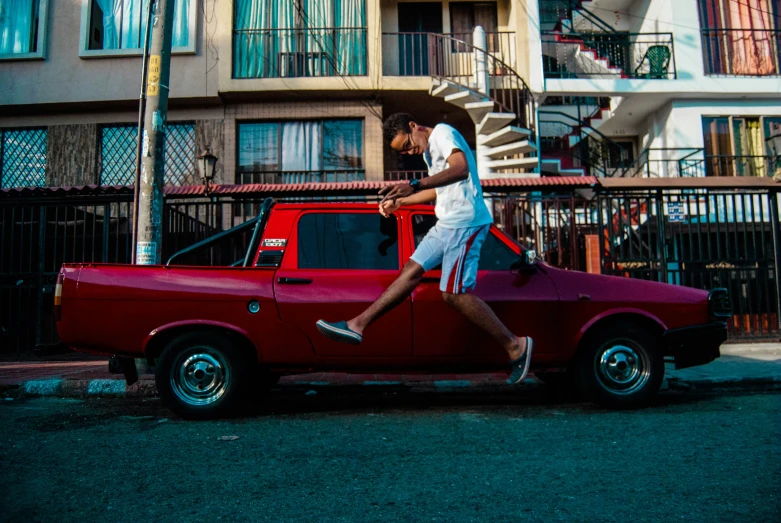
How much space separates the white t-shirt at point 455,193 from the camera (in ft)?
14.2

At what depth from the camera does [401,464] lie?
3.23 meters

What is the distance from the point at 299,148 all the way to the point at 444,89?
359 cm

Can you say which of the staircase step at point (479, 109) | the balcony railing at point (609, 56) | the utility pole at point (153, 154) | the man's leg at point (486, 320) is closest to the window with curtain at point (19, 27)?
the utility pole at point (153, 154)

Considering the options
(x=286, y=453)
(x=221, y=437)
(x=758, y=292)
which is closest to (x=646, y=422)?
(x=286, y=453)

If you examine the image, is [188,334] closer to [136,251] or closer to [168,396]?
[168,396]

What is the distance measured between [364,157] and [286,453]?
36.8ft

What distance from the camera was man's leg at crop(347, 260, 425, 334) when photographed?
417 centimetres

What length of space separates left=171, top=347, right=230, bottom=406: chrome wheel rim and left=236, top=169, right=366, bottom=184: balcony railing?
389 inches

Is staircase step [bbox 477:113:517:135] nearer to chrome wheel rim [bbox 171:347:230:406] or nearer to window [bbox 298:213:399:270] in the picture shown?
window [bbox 298:213:399:270]

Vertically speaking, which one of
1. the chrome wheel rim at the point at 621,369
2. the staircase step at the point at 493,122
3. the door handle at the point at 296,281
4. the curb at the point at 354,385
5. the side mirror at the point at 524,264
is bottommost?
the curb at the point at 354,385

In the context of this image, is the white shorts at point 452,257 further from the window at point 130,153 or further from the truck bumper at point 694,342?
the window at point 130,153

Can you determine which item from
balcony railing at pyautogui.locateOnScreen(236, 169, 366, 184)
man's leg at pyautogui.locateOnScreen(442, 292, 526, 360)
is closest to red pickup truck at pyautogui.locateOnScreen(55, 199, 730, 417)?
man's leg at pyautogui.locateOnScreen(442, 292, 526, 360)

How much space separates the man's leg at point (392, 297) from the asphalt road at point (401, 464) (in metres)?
0.73

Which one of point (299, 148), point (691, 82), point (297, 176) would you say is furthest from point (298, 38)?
point (691, 82)
